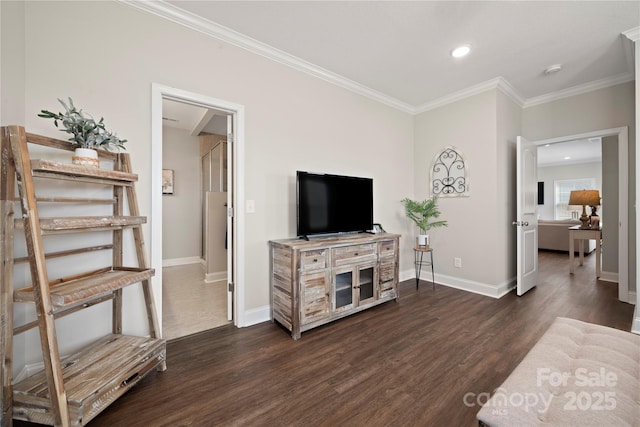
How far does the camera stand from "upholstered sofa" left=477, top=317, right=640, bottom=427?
882mm

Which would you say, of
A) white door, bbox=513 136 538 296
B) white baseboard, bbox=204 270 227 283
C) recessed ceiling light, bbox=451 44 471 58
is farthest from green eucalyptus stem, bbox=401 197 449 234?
white baseboard, bbox=204 270 227 283

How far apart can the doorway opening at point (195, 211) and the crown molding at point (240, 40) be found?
0.58 m

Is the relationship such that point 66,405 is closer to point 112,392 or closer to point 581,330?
point 112,392

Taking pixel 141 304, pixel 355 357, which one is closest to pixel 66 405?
pixel 141 304

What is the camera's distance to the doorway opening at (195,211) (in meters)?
2.15

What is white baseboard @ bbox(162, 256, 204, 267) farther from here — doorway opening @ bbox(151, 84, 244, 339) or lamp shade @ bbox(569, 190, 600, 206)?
lamp shade @ bbox(569, 190, 600, 206)

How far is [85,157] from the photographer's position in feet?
5.13

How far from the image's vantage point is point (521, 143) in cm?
340

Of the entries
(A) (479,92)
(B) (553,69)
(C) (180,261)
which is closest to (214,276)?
(C) (180,261)

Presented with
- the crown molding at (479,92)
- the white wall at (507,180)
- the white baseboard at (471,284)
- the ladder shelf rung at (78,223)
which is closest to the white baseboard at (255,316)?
the ladder shelf rung at (78,223)

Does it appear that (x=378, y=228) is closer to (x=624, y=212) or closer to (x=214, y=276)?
(x=214, y=276)

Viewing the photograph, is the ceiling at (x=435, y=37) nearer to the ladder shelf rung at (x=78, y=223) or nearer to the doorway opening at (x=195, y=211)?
the doorway opening at (x=195, y=211)

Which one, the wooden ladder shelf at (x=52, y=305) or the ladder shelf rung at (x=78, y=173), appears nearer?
the wooden ladder shelf at (x=52, y=305)

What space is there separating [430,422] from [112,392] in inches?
66.5
